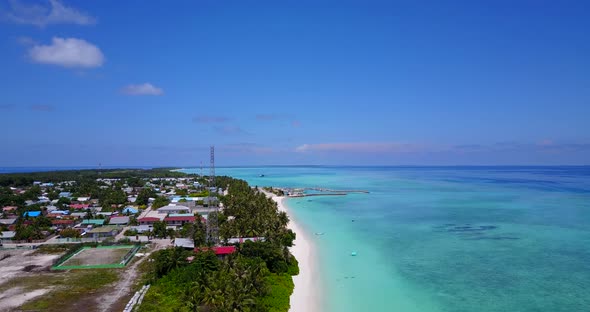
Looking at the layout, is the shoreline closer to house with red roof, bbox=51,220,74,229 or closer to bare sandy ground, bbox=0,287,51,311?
bare sandy ground, bbox=0,287,51,311

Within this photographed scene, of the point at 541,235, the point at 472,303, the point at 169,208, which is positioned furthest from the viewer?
the point at 169,208

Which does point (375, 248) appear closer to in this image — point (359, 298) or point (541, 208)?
point (359, 298)

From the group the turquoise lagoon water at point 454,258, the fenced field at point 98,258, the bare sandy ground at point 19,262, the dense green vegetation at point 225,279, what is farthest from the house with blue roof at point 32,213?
the turquoise lagoon water at point 454,258

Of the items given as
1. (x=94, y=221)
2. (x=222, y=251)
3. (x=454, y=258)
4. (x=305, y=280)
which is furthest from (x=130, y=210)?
(x=454, y=258)

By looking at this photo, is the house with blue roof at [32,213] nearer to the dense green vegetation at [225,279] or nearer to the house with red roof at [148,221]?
the house with red roof at [148,221]

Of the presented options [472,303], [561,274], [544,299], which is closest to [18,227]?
[472,303]

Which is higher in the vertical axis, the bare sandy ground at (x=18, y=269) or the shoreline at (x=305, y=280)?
the bare sandy ground at (x=18, y=269)
